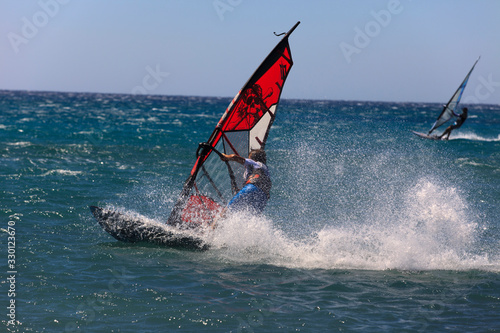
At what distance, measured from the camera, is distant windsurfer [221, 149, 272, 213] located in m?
6.84

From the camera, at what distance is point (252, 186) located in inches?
270

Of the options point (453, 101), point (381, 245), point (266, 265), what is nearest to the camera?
point (266, 265)

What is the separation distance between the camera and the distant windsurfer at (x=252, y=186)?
6.84 metres

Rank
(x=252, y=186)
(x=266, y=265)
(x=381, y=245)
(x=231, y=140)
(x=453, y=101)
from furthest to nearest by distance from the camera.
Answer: (x=453, y=101)
(x=231, y=140)
(x=381, y=245)
(x=252, y=186)
(x=266, y=265)

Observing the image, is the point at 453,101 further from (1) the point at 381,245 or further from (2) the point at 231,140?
(1) the point at 381,245

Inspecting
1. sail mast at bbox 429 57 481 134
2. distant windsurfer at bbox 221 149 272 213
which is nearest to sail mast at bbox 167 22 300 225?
distant windsurfer at bbox 221 149 272 213

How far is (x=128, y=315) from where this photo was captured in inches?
194

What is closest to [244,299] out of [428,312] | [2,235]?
[428,312]

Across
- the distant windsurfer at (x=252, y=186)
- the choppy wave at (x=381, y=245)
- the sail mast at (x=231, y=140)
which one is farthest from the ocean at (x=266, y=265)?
the sail mast at (x=231, y=140)

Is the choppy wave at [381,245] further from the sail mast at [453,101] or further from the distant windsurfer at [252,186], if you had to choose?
the sail mast at [453,101]

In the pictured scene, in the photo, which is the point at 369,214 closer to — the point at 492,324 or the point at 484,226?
the point at 484,226

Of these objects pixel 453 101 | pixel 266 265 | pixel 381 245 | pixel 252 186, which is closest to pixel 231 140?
pixel 252 186

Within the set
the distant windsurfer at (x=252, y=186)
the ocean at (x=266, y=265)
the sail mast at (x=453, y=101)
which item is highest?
the sail mast at (x=453, y=101)

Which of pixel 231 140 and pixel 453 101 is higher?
pixel 453 101
